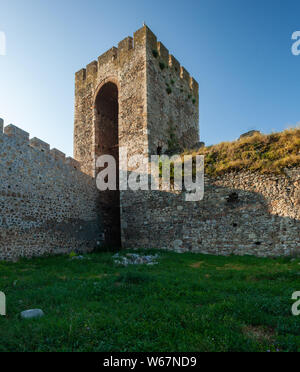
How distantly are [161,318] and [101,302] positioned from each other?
→ 1.31m

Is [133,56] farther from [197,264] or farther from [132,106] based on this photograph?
[197,264]

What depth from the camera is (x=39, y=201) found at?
10820 mm

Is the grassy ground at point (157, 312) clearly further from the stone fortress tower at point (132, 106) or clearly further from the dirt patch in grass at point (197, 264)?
the stone fortress tower at point (132, 106)

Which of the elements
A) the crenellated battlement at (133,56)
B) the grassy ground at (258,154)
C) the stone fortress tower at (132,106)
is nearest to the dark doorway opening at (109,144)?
the stone fortress tower at (132,106)

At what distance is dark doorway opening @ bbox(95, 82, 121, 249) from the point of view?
50.8 ft

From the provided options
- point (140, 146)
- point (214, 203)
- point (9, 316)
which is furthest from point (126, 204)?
point (9, 316)

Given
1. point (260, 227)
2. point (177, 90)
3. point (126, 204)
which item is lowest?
point (260, 227)

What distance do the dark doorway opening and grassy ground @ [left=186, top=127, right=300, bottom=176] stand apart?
7.09 meters

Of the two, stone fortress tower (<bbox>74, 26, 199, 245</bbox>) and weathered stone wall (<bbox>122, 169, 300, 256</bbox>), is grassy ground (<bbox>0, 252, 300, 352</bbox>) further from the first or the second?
stone fortress tower (<bbox>74, 26, 199, 245</bbox>)

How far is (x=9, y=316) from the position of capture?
4.04 m

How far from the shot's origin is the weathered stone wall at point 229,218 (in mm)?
8898

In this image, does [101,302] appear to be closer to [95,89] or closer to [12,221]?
[12,221]

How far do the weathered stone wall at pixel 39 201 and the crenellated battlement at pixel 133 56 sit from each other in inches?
288

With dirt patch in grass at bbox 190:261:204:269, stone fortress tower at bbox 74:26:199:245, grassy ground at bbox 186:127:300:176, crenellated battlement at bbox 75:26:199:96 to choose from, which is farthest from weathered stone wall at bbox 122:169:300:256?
crenellated battlement at bbox 75:26:199:96
